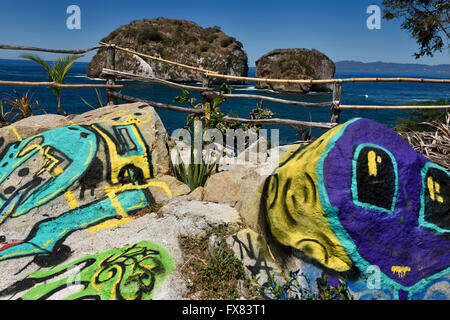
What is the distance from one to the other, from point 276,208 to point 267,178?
36 centimetres

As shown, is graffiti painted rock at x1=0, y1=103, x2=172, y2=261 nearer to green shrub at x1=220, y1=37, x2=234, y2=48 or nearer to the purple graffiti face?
the purple graffiti face

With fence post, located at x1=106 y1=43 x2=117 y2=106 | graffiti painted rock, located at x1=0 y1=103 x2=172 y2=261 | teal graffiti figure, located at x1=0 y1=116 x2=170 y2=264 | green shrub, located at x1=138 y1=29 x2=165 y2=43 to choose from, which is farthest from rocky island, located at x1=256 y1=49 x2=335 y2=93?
teal graffiti figure, located at x1=0 y1=116 x2=170 y2=264

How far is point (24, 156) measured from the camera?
3102mm

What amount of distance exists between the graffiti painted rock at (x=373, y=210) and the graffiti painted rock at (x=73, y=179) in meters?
1.78

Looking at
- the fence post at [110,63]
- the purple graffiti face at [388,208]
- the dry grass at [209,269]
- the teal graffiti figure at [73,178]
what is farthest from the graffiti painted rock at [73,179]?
the purple graffiti face at [388,208]

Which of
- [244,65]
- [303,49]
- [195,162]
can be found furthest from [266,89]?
[195,162]

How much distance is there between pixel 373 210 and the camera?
1935 mm

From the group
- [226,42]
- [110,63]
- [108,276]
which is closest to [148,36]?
[226,42]

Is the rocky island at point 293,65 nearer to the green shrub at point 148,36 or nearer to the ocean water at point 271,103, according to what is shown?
the ocean water at point 271,103

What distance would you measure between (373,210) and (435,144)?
2004mm

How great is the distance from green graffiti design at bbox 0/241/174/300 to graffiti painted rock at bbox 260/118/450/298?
935mm

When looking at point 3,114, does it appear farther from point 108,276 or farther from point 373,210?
point 373,210

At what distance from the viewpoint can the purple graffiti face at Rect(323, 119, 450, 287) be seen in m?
1.91

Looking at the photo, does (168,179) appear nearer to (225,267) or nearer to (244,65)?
(225,267)
